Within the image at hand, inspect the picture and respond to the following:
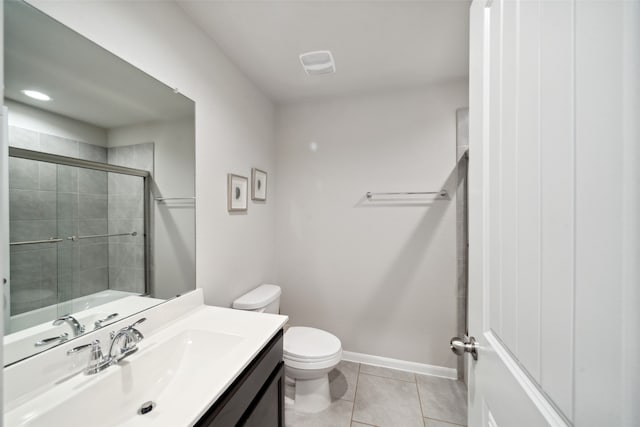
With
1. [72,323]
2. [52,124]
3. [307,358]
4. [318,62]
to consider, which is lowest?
[307,358]

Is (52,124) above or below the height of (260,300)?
above

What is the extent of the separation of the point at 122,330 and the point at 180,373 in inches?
11.3

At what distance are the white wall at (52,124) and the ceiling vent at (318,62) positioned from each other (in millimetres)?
1226

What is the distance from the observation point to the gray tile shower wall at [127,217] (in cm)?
106

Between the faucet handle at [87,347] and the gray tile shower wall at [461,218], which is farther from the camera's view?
the gray tile shower wall at [461,218]

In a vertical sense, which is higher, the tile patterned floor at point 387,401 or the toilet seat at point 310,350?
the toilet seat at point 310,350

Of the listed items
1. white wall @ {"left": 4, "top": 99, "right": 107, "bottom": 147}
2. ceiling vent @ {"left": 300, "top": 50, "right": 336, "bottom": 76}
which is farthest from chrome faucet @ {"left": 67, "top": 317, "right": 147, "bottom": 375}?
ceiling vent @ {"left": 300, "top": 50, "right": 336, "bottom": 76}

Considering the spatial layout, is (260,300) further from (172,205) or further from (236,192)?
(172,205)

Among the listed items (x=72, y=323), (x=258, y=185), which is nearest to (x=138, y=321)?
(x=72, y=323)

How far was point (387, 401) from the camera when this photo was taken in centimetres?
180

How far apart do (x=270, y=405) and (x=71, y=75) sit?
59.3 inches

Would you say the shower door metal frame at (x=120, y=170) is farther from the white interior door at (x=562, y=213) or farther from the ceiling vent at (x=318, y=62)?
the white interior door at (x=562, y=213)

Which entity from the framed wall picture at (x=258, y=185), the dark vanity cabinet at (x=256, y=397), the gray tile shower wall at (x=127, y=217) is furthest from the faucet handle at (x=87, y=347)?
the framed wall picture at (x=258, y=185)

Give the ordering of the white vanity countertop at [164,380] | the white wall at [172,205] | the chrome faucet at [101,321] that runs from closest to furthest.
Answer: the white vanity countertop at [164,380]
the chrome faucet at [101,321]
the white wall at [172,205]
